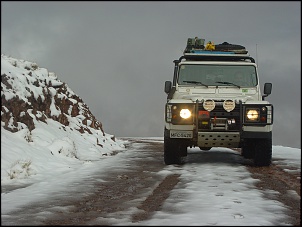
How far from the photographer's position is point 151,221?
4.07 m

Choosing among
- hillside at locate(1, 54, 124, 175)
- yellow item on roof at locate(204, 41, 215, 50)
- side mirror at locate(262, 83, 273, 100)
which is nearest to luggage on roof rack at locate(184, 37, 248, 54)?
yellow item on roof at locate(204, 41, 215, 50)

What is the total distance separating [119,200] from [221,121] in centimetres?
413

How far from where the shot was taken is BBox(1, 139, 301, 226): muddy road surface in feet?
13.9

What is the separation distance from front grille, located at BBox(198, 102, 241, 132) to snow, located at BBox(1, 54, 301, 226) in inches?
37.4

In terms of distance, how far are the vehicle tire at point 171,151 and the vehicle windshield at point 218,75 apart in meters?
1.77

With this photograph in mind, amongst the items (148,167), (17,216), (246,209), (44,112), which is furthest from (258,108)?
(44,112)

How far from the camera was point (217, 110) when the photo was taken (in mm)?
8781

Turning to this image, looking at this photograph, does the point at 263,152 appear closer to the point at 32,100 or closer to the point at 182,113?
the point at 182,113

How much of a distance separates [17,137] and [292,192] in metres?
6.66

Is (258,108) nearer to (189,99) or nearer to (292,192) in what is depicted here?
(189,99)

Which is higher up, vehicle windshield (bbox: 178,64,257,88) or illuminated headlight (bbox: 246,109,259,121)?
vehicle windshield (bbox: 178,64,257,88)

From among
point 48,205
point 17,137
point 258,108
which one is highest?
point 258,108

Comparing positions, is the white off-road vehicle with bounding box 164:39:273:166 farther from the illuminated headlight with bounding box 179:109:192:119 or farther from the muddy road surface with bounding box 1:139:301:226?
the muddy road surface with bounding box 1:139:301:226

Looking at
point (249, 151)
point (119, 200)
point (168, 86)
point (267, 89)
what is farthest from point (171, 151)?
point (119, 200)
